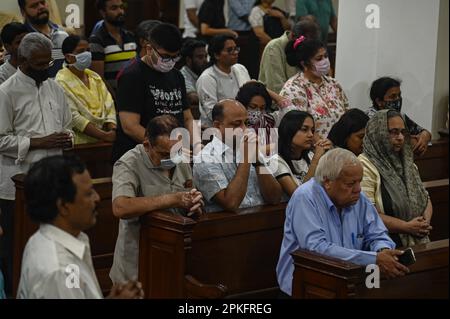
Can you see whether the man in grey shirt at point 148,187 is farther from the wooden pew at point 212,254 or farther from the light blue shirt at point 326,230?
the light blue shirt at point 326,230

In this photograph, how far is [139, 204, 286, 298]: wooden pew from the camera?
4562 mm

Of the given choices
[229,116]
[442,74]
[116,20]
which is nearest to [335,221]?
[229,116]

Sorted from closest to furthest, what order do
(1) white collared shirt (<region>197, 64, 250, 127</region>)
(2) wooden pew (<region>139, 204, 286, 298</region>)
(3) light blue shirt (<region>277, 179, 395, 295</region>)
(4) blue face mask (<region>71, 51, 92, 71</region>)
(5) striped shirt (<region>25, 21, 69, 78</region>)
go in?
(3) light blue shirt (<region>277, 179, 395, 295</region>) < (2) wooden pew (<region>139, 204, 286, 298</region>) < (4) blue face mask (<region>71, 51, 92, 71</region>) < (5) striped shirt (<region>25, 21, 69, 78</region>) < (1) white collared shirt (<region>197, 64, 250, 127</region>)

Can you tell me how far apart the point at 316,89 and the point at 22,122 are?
2.16 metres

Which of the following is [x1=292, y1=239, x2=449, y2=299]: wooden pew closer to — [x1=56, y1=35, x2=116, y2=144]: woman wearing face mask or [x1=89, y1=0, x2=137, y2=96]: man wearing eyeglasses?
[x1=56, y1=35, x2=116, y2=144]: woman wearing face mask

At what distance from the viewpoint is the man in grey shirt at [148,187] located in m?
4.61

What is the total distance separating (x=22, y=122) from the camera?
542 cm

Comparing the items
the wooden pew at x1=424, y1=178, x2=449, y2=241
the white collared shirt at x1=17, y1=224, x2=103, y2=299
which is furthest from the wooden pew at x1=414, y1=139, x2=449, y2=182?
the white collared shirt at x1=17, y1=224, x2=103, y2=299

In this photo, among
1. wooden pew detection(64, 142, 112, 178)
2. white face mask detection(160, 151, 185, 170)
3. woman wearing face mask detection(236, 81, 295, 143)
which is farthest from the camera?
wooden pew detection(64, 142, 112, 178)

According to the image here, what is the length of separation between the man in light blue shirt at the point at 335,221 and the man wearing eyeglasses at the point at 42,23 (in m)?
3.01

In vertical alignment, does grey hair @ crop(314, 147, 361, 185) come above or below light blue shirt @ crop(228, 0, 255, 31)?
below

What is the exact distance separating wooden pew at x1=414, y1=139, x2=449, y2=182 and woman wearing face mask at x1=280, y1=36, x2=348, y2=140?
70cm

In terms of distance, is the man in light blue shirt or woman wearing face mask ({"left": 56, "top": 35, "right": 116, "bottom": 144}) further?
woman wearing face mask ({"left": 56, "top": 35, "right": 116, "bottom": 144})
